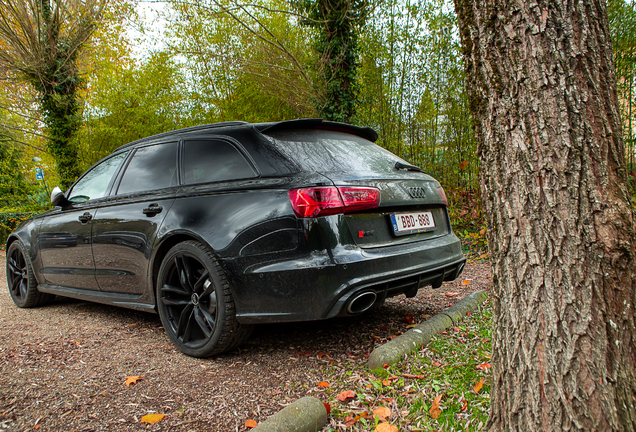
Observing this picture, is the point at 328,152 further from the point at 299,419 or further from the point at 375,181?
the point at 299,419

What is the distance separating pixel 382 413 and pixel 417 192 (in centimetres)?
150

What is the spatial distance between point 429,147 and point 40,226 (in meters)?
5.96

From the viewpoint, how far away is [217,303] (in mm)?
2773

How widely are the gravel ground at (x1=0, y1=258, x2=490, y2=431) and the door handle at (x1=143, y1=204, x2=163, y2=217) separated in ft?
3.32

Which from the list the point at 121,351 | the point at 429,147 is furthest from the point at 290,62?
the point at 121,351

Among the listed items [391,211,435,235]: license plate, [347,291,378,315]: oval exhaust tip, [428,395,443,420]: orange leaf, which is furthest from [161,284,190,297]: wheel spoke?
[428,395,443,420]: orange leaf

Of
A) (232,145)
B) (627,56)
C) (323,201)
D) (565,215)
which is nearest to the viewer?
(565,215)

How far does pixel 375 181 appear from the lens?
2719 mm

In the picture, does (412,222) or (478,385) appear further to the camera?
(412,222)

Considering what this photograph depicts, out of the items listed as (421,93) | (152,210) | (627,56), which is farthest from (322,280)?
(627,56)

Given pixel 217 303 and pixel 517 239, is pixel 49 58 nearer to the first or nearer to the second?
pixel 217 303

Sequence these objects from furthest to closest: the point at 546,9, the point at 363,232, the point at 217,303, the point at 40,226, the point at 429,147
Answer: the point at 429,147 < the point at 40,226 < the point at 217,303 < the point at 363,232 < the point at 546,9

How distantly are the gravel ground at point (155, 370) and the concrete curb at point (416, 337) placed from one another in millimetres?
267

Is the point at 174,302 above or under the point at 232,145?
under
